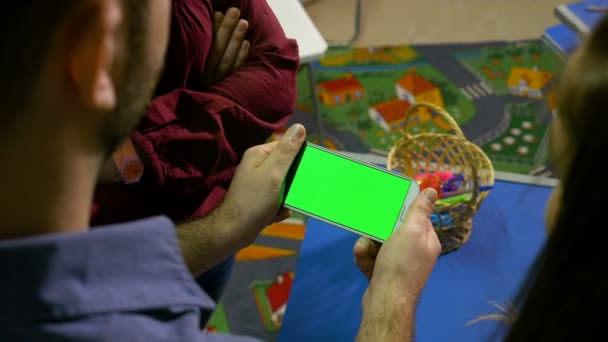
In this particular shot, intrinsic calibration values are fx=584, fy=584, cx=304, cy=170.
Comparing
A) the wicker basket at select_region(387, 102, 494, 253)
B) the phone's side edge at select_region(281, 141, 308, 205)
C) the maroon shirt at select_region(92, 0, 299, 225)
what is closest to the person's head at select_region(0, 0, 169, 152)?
the maroon shirt at select_region(92, 0, 299, 225)

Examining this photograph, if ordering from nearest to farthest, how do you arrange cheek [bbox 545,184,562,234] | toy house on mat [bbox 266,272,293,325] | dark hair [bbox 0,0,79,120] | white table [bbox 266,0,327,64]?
dark hair [bbox 0,0,79,120] → cheek [bbox 545,184,562,234] → white table [bbox 266,0,327,64] → toy house on mat [bbox 266,272,293,325]

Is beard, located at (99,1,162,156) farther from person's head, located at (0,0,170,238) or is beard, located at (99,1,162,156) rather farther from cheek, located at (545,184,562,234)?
cheek, located at (545,184,562,234)

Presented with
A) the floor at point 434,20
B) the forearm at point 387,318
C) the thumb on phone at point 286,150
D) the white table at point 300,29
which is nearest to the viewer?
the forearm at point 387,318

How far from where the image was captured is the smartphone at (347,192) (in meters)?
0.87

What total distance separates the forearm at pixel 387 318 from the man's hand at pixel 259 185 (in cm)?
19

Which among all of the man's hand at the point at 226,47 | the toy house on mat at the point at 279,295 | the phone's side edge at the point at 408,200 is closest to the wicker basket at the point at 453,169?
the phone's side edge at the point at 408,200

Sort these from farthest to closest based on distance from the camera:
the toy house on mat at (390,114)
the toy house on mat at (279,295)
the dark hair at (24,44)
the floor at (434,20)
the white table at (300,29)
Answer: the floor at (434,20), the toy house on mat at (390,114), the toy house on mat at (279,295), the white table at (300,29), the dark hair at (24,44)

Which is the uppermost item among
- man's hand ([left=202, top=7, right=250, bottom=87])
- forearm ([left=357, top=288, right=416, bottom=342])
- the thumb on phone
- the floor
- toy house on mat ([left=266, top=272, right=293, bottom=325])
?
the floor

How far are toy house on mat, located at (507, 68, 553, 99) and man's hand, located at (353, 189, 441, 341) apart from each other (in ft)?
3.52

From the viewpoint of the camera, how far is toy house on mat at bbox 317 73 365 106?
176 cm

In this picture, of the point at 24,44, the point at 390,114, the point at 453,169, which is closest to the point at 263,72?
the point at 453,169

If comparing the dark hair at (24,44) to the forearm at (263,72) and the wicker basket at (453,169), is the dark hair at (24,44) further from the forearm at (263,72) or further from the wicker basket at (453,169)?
the wicker basket at (453,169)

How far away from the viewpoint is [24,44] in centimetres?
42

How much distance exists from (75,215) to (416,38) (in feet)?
5.24
